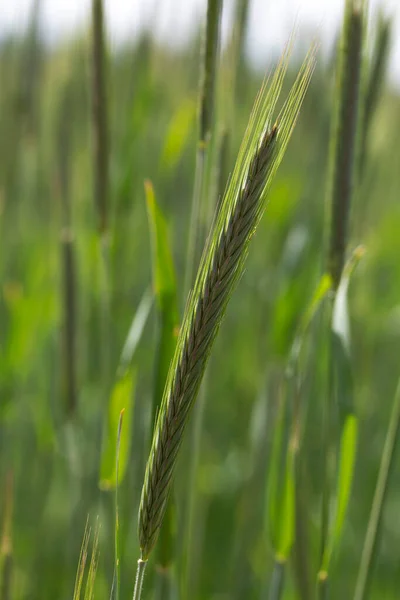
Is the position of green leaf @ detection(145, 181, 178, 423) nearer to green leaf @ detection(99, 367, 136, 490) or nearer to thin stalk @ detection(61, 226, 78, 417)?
green leaf @ detection(99, 367, 136, 490)

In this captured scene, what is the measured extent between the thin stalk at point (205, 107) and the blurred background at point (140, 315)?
62mm

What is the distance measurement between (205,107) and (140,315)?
10.3 inches

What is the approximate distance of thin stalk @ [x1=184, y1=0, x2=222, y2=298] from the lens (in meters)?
0.50

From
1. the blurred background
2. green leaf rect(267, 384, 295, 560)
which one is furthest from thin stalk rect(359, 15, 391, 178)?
green leaf rect(267, 384, 295, 560)

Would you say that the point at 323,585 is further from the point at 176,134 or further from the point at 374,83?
the point at 176,134

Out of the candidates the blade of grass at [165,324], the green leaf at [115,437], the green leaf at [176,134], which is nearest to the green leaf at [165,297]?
the blade of grass at [165,324]

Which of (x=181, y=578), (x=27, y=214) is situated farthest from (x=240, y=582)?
(x=27, y=214)

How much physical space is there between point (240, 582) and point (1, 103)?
871 mm

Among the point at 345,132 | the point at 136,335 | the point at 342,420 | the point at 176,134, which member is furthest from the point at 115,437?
the point at 176,134

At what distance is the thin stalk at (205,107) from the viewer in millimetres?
503

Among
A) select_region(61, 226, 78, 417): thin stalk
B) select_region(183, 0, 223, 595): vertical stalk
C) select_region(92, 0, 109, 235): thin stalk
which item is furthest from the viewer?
select_region(61, 226, 78, 417): thin stalk

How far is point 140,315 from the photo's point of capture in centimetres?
74

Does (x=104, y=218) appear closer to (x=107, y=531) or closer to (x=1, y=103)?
(x=107, y=531)

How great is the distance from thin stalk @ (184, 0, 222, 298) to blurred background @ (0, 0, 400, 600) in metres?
0.06
